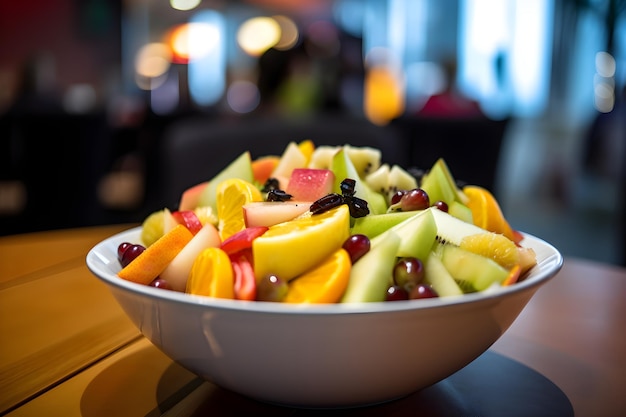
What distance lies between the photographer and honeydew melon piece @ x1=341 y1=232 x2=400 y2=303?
49 centimetres

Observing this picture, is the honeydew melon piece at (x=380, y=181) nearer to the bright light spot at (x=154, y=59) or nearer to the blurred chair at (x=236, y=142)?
the blurred chair at (x=236, y=142)

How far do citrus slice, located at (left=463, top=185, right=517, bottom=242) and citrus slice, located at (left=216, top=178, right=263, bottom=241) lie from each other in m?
0.24

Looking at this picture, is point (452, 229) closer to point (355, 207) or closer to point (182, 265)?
point (355, 207)

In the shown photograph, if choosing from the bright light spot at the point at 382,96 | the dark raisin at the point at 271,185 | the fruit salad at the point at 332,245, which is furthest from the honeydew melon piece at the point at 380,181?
the bright light spot at the point at 382,96

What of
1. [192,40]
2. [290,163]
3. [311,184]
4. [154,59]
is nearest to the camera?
[311,184]

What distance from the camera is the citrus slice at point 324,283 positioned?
483 mm

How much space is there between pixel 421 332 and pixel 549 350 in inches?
11.5

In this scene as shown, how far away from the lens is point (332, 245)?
532 millimetres

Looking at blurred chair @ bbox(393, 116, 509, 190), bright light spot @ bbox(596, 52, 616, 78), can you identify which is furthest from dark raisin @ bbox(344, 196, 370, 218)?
bright light spot @ bbox(596, 52, 616, 78)

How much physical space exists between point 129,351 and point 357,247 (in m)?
0.30

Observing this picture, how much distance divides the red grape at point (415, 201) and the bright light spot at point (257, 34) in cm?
795

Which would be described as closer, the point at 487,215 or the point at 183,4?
the point at 487,215

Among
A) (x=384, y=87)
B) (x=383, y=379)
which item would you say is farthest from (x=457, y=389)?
(x=384, y=87)

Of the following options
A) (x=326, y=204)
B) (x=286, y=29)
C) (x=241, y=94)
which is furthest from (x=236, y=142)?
(x=286, y=29)
